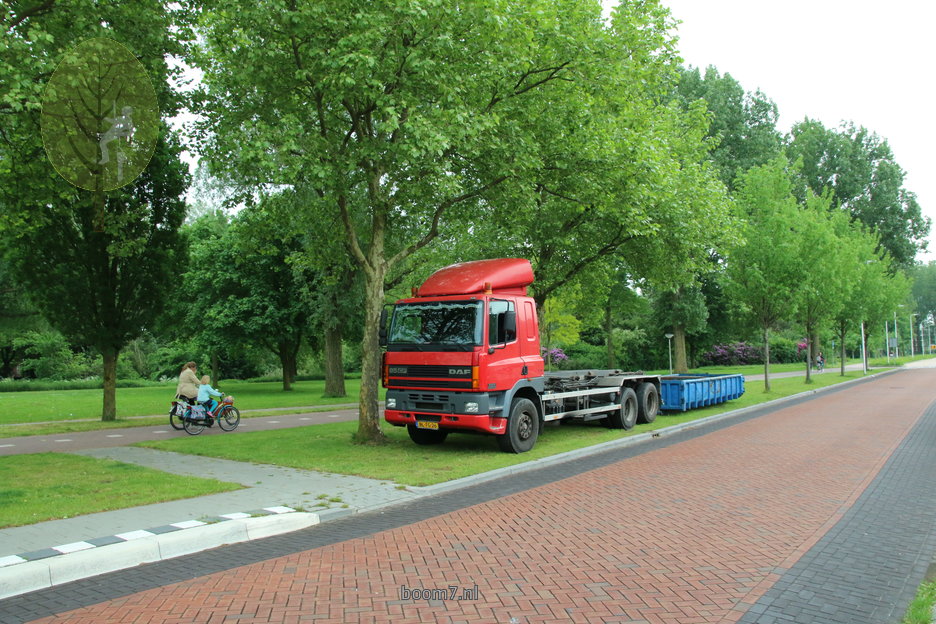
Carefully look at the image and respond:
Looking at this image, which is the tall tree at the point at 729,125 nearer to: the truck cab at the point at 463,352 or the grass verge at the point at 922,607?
the truck cab at the point at 463,352

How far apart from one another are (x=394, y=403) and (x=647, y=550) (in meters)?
6.84

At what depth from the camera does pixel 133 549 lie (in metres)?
5.95

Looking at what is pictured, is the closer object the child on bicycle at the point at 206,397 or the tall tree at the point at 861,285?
the child on bicycle at the point at 206,397

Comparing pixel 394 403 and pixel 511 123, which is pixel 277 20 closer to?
pixel 511 123

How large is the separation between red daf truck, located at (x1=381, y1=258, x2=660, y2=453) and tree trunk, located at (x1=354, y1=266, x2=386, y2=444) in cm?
67

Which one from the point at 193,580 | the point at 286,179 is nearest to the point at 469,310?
the point at 286,179

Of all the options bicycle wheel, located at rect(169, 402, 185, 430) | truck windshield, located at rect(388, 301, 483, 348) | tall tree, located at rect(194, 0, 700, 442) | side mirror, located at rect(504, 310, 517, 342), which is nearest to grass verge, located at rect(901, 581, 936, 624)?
truck windshield, located at rect(388, 301, 483, 348)

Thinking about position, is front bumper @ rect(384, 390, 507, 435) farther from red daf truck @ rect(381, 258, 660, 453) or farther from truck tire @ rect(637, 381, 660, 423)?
truck tire @ rect(637, 381, 660, 423)

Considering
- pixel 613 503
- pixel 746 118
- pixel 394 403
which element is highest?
pixel 746 118

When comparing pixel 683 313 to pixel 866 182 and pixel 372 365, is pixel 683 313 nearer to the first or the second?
pixel 372 365

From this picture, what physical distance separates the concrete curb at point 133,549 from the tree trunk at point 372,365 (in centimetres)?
558

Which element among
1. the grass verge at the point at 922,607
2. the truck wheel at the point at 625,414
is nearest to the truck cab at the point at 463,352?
the truck wheel at the point at 625,414

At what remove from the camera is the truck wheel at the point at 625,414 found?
620 inches

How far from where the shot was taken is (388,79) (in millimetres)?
11156
